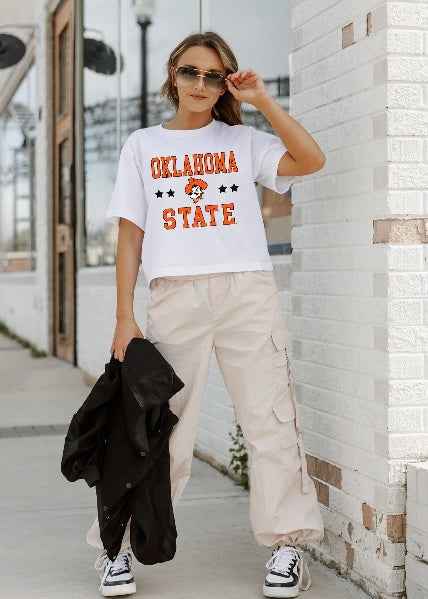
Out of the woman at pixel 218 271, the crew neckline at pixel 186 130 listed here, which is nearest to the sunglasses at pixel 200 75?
the woman at pixel 218 271

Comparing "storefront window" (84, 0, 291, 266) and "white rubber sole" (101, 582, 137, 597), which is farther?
"storefront window" (84, 0, 291, 266)

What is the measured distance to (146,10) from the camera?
23.2 feet

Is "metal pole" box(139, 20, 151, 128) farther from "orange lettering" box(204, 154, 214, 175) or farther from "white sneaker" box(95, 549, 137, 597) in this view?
"white sneaker" box(95, 549, 137, 597)

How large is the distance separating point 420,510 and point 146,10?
16.9 feet

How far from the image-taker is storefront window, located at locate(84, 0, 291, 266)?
446cm

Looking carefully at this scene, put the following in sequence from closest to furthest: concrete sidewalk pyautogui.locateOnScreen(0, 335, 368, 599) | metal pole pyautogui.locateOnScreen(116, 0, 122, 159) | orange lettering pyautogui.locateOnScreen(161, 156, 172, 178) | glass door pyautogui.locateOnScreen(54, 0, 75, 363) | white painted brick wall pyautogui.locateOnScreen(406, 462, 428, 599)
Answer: white painted brick wall pyautogui.locateOnScreen(406, 462, 428, 599)
orange lettering pyautogui.locateOnScreen(161, 156, 172, 178)
concrete sidewalk pyautogui.locateOnScreen(0, 335, 368, 599)
metal pole pyautogui.locateOnScreen(116, 0, 122, 159)
glass door pyautogui.locateOnScreen(54, 0, 75, 363)

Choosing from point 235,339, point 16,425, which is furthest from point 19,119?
point 235,339

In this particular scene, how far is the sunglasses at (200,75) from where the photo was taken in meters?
2.86

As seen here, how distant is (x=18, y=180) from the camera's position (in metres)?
14.2

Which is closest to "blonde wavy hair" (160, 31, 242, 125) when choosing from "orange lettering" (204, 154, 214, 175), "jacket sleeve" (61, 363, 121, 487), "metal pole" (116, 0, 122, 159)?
"orange lettering" (204, 154, 214, 175)

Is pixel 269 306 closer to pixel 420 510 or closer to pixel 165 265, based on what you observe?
pixel 165 265

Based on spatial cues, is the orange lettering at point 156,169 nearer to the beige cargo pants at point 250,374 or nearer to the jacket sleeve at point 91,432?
the beige cargo pants at point 250,374

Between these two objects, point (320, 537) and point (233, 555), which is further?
point (233, 555)

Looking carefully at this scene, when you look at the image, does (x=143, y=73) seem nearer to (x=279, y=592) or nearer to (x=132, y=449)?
(x=132, y=449)
